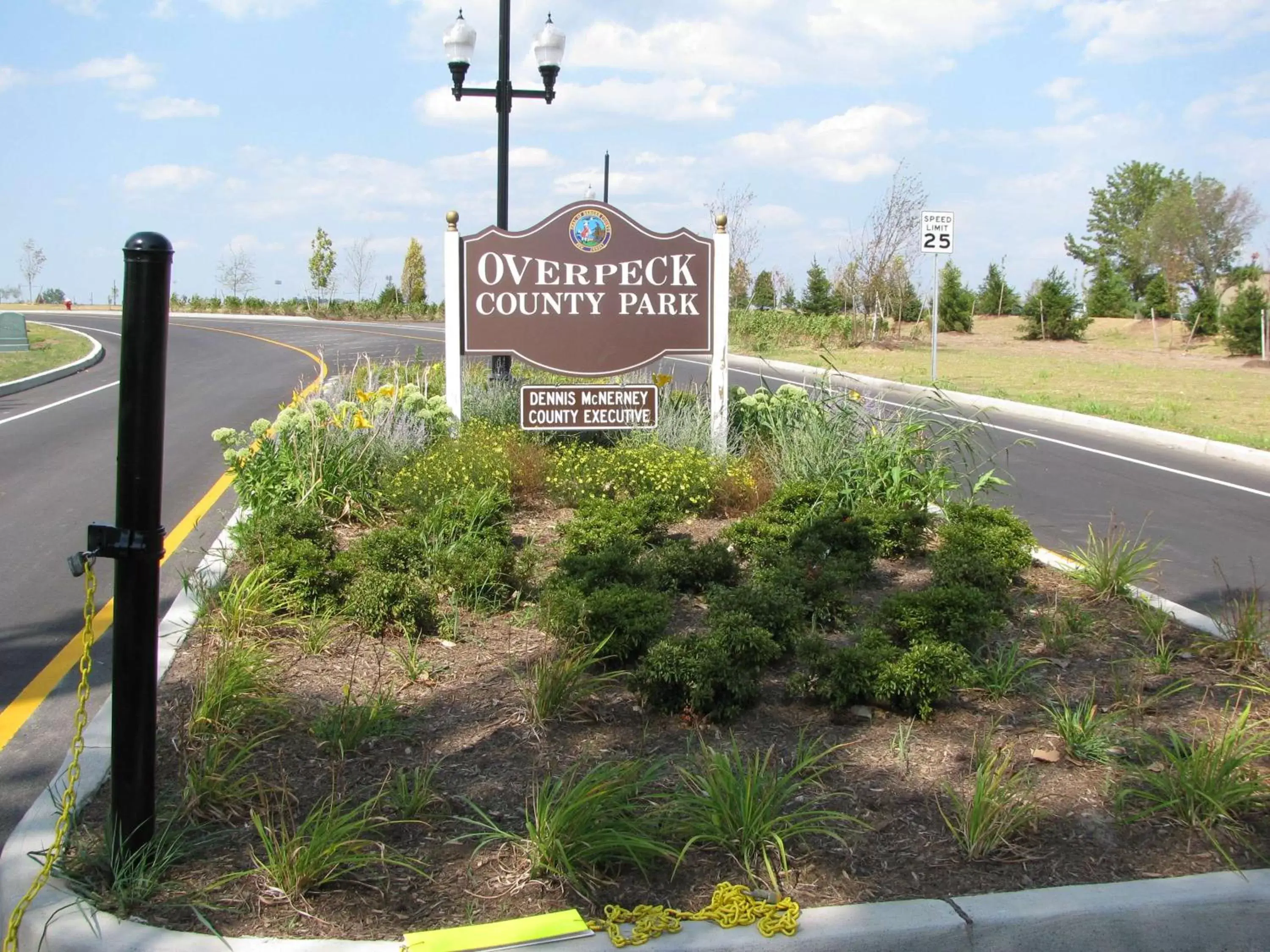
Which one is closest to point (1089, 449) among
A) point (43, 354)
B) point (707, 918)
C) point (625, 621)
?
point (625, 621)

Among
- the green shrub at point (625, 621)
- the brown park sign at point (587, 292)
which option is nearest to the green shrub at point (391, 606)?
the green shrub at point (625, 621)

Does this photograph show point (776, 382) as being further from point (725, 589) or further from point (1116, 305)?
point (1116, 305)

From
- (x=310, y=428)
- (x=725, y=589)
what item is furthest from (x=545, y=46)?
(x=725, y=589)

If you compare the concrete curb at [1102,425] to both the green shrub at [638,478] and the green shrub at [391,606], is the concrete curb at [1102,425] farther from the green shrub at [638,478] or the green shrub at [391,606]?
the green shrub at [391,606]

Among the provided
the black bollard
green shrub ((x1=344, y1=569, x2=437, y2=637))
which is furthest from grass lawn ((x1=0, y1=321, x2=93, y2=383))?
the black bollard

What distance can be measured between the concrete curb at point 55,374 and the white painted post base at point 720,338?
13.7m

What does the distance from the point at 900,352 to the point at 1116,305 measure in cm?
2228

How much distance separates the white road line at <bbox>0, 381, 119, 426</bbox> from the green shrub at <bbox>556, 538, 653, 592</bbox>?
10850mm

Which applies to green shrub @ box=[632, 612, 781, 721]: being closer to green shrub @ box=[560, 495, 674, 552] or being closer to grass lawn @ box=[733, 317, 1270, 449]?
green shrub @ box=[560, 495, 674, 552]

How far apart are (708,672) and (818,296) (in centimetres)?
4321

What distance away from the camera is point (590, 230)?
9.54m

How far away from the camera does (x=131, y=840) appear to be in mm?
3211

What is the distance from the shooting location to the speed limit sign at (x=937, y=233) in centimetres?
2072

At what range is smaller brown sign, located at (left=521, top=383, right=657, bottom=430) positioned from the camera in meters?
9.16
